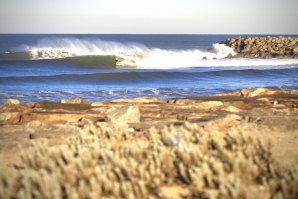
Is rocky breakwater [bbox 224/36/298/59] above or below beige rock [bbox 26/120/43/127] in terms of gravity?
above

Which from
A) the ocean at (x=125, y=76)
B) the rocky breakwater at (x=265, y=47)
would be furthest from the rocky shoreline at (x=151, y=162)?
the rocky breakwater at (x=265, y=47)

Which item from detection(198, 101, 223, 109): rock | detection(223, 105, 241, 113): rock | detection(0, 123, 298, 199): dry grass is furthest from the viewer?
detection(198, 101, 223, 109): rock

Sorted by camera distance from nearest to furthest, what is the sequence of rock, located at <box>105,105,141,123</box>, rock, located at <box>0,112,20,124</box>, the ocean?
rock, located at <box>105,105,141,123</box> → rock, located at <box>0,112,20,124</box> → the ocean

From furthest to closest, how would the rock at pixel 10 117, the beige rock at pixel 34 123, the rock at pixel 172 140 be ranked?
the rock at pixel 10 117
the beige rock at pixel 34 123
the rock at pixel 172 140

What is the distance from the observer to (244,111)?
8820 millimetres

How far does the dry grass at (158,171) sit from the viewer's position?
386 centimetres

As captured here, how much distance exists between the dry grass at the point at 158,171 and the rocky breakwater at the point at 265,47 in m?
37.6

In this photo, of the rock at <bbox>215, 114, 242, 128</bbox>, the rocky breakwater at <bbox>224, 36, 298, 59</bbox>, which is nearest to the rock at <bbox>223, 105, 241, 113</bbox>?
the rock at <bbox>215, 114, 242, 128</bbox>

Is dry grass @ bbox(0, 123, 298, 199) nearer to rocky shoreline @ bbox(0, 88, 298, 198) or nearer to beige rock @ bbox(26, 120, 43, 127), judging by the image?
rocky shoreline @ bbox(0, 88, 298, 198)

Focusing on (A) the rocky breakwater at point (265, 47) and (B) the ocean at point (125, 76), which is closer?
(B) the ocean at point (125, 76)

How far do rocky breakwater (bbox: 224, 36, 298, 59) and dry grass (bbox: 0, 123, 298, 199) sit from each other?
3762cm

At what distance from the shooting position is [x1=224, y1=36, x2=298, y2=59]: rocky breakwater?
41844mm

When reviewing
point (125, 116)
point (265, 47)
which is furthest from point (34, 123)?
point (265, 47)

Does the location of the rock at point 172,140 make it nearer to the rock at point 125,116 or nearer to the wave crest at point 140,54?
the rock at point 125,116
